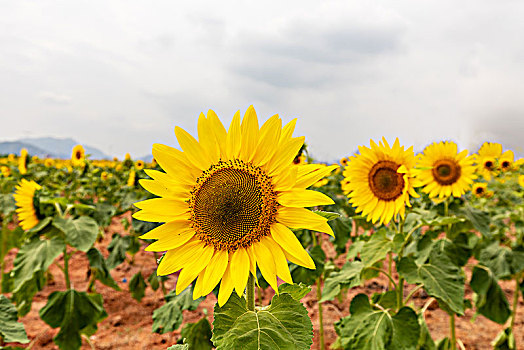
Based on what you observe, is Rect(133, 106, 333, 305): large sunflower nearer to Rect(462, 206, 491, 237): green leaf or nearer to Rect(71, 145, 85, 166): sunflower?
Rect(462, 206, 491, 237): green leaf

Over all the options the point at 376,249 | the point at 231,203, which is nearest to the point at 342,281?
the point at 376,249

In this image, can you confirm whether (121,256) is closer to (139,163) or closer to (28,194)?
(28,194)

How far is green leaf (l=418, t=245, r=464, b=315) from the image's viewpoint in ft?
7.30

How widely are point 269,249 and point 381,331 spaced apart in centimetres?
139

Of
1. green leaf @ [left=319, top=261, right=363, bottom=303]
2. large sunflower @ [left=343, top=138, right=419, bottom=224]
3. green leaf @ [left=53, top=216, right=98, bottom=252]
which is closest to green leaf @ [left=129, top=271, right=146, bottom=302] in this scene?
green leaf @ [left=53, top=216, right=98, bottom=252]

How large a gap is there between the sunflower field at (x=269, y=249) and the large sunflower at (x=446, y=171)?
0.04 feet

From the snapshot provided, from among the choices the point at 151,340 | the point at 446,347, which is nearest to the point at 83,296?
the point at 151,340

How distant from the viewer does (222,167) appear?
4.12ft

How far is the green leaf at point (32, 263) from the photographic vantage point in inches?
110

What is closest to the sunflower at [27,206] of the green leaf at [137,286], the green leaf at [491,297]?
the green leaf at [137,286]

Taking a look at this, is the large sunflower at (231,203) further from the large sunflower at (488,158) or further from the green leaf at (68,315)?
the large sunflower at (488,158)

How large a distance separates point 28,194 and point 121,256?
73.0 inches

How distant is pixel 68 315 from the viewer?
2887mm

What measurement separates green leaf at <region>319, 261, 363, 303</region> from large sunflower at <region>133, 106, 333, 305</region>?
1351 millimetres
